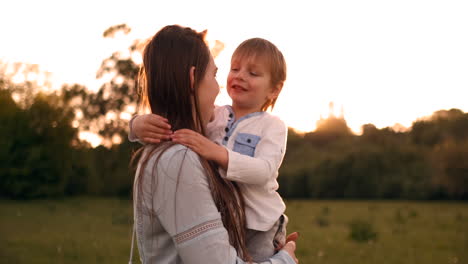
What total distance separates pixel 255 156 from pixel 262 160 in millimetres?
154

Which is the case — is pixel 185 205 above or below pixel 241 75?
below

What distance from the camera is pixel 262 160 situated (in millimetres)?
2215

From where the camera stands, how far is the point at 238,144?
248 centimetres

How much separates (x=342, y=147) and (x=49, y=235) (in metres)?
38.6

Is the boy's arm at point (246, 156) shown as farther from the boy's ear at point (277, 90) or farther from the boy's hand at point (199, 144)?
the boy's ear at point (277, 90)

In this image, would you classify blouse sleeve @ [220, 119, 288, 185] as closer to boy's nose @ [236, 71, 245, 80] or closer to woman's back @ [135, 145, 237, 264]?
woman's back @ [135, 145, 237, 264]

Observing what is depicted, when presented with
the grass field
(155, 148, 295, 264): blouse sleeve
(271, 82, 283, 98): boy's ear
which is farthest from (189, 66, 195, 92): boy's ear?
the grass field

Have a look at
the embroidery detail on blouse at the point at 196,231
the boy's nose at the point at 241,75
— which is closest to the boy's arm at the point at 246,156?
the embroidery detail on blouse at the point at 196,231

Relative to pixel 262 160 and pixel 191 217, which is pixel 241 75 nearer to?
pixel 262 160

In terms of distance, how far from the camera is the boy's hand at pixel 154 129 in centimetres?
197

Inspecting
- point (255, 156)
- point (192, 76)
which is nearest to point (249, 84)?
point (255, 156)

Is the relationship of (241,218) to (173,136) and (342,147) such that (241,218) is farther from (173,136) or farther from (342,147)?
(342,147)

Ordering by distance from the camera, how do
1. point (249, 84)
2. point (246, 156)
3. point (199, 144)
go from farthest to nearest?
point (249, 84)
point (246, 156)
point (199, 144)

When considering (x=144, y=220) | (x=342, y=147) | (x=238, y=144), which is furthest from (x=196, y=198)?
(x=342, y=147)
